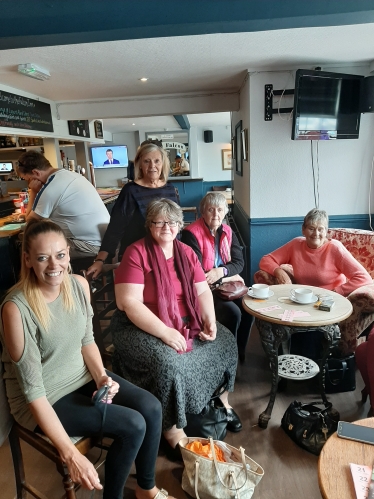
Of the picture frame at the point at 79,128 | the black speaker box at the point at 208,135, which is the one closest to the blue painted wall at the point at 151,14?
the picture frame at the point at 79,128

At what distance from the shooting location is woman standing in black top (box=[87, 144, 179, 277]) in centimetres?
237

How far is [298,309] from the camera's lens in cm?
206

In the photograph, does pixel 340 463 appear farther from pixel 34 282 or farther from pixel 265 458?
pixel 34 282

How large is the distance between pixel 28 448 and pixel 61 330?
1.00 metres

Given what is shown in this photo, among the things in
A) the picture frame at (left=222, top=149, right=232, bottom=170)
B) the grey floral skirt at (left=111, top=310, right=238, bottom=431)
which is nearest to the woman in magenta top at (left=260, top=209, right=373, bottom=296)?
the grey floral skirt at (left=111, top=310, right=238, bottom=431)

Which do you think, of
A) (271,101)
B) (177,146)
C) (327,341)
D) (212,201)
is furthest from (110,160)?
(327,341)

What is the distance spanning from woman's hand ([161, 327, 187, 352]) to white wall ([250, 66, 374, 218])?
200 centimetres

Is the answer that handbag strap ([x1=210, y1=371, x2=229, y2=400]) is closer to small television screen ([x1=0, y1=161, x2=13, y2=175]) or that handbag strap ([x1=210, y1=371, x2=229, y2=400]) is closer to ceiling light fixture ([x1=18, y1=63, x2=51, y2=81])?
ceiling light fixture ([x1=18, y1=63, x2=51, y2=81])

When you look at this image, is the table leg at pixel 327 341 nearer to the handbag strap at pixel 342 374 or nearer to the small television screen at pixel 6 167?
the handbag strap at pixel 342 374

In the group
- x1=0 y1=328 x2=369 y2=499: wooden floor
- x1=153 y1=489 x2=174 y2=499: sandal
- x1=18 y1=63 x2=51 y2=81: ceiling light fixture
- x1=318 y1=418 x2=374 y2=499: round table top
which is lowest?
x1=0 y1=328 x2=369 y2=499: wooden floor

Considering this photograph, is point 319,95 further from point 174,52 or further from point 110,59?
point 110,59

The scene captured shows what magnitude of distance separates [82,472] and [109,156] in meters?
10.6

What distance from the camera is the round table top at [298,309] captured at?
1.91 meters

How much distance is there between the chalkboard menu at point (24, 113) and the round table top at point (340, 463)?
3.97 meters
